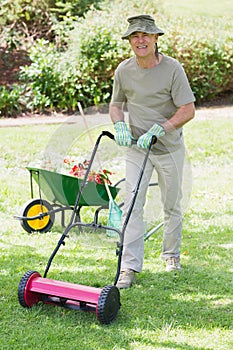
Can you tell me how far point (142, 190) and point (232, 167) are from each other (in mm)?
4078

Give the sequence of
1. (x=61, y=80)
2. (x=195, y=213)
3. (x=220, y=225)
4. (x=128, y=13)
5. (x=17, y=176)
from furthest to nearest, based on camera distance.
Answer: (x=128, y=13) → (x=61, y=80) → (x=17, y=176) → (x=195, y=213) → (x=220, y=225)

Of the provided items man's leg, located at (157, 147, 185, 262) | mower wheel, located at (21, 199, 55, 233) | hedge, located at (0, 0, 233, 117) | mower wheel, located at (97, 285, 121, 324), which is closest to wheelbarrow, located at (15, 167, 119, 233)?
mower wheel, located at (21, 199, 55, 233)

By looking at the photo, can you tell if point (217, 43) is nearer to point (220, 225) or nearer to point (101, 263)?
point (220, 225)

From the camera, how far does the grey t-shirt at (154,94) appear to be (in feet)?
14.2

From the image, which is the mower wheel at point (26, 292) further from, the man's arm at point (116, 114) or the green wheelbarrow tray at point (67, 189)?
the green wheelbarrow tray at point (67, 189)

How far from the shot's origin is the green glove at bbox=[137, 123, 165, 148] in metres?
4.18

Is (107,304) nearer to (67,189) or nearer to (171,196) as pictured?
(171,196)

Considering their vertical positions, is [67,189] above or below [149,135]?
below

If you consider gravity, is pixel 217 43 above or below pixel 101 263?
above

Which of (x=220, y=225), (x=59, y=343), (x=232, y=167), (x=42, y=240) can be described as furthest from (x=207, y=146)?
(x=59, y=343)

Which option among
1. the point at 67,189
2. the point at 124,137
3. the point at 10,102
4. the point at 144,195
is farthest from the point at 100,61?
the point at 124,137

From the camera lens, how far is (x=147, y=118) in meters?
4.46

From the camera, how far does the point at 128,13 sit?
1225 cm

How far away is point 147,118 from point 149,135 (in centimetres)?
27
